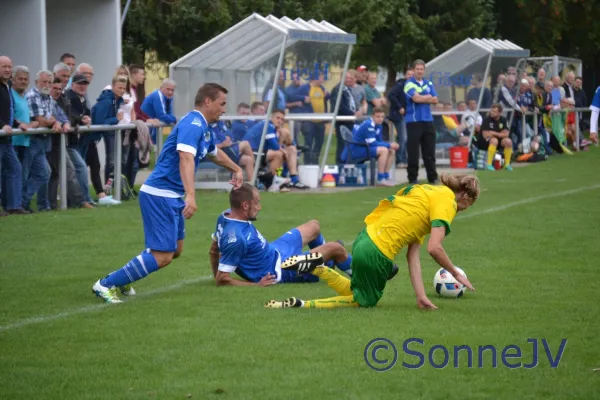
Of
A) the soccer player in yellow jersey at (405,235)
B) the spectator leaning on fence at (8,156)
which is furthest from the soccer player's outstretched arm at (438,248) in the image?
the spectator leaning on fence at (8,156)

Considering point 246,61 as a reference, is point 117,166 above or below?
below

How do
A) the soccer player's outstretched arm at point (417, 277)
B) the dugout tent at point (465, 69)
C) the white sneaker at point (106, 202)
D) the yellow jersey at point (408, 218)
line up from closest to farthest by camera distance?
the yellow jersey at point (408, 218) → the soccer player's outstretched arm at point (417, 277) → the white sneaker at point (106, 202) → the dugout tent at point (465, 69)

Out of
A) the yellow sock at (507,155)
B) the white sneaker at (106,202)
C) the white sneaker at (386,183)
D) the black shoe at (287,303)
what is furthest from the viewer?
the yellow sock at (507,155)

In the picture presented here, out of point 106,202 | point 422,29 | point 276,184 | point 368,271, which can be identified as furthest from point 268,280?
point 422,29

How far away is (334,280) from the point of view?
30.6 ft

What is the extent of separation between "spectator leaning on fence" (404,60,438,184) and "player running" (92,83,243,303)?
12034 millimetres

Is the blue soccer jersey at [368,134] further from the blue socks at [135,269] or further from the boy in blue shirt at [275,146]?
the blue socks at [135,269]

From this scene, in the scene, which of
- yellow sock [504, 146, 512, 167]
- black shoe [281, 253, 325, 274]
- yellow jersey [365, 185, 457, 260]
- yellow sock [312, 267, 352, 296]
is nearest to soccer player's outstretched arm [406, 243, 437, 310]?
yellow jersey [365, 185, 457, 260]

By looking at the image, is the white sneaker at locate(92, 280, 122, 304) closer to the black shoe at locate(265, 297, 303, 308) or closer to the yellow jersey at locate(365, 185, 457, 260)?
the black shoe at locate(265, 297, 303, 308)

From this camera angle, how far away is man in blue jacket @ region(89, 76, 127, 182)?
17.7 metres

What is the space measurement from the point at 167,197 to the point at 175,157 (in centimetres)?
33

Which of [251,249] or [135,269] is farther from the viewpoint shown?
[251,249]

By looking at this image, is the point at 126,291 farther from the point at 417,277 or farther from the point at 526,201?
the point at 526,201

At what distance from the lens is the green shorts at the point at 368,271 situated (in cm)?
878
